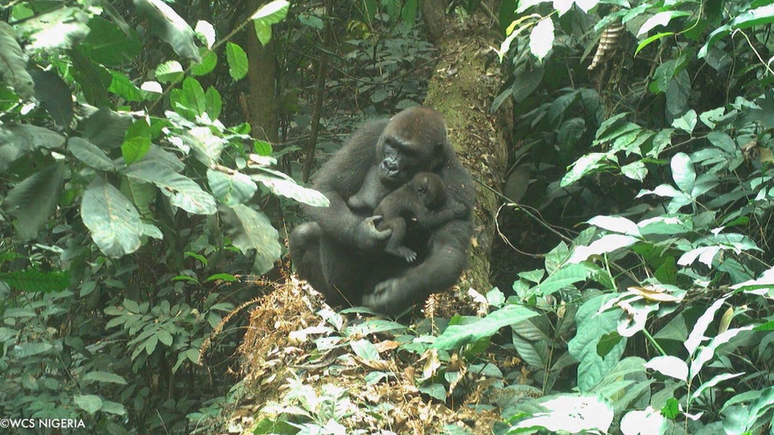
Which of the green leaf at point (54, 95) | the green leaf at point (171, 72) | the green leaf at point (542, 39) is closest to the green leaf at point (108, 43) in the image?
the green leaf at point (54, 95)

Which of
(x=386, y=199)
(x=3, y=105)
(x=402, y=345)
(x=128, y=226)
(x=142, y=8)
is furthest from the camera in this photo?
(x=386, y=199)

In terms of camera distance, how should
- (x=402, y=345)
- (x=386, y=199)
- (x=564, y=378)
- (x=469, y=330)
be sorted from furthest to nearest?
1. (x=386, y=199)
2. (x=564, y=378)
3. (x=402, y=345)
4. (x=469, y=330)

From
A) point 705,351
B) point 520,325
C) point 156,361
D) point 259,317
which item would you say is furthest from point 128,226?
point 156,361

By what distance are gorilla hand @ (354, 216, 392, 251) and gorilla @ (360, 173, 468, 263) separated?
0.03 m

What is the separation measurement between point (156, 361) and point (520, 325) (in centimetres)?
327

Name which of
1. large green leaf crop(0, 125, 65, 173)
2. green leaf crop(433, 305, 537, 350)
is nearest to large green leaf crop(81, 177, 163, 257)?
large green leaf crop(0, 125, 65, 173)

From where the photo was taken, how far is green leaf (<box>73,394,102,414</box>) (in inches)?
171

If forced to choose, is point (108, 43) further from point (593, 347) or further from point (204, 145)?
point (593, 347)

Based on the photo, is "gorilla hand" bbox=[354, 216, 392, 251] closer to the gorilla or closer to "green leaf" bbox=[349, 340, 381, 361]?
the gorilla

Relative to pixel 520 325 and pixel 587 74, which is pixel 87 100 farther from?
pixel 587 74

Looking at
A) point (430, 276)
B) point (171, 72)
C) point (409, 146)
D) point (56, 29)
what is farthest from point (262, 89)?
point (56, 29)

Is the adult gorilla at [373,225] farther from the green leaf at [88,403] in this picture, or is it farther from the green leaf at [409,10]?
the green leaf at [88,403]

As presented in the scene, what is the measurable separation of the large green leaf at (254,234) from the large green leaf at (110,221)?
0.29 metres

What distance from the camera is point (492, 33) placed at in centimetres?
555
